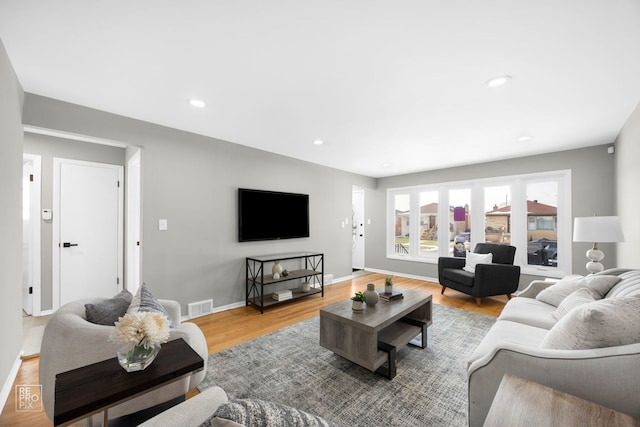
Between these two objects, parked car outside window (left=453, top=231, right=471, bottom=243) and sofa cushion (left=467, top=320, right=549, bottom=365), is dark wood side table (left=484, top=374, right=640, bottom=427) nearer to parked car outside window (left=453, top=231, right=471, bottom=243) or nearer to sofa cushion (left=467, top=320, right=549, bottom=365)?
sofa cushion (left=467, top=320, right=549, bottom=365)

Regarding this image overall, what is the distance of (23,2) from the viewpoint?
1.40 meters

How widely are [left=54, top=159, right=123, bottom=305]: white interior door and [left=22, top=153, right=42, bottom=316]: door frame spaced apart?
155mm

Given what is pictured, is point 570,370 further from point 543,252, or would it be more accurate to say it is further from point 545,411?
point 543,252

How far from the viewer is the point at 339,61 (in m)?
1.89

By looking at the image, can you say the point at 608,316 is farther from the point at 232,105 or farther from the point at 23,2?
the point at 23,2

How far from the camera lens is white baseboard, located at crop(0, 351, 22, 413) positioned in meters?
1.80

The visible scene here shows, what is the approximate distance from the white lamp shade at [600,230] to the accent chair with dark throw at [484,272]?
4.48 feet

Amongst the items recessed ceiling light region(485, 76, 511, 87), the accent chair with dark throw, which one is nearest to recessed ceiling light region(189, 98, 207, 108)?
recessed ceiling light region(485, 76, 511, 87)

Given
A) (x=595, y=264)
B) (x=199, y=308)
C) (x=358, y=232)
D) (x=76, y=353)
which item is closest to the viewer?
(x=76, y=353)

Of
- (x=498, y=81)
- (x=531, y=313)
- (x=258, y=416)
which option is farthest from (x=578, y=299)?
(x=258, y=416)

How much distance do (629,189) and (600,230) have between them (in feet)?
2.81

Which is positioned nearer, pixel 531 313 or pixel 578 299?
pixel 578 299

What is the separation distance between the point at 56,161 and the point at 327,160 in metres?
3.79

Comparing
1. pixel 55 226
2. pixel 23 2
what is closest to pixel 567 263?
pixel 23 2
